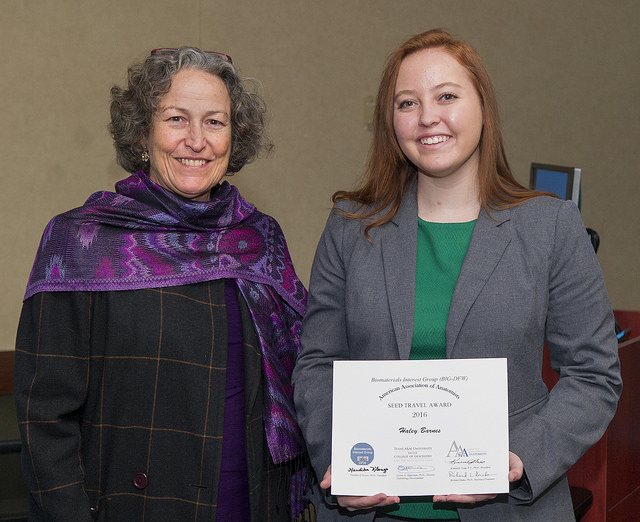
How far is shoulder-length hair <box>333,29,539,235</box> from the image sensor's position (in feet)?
5.94

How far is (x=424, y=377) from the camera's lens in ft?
5.11

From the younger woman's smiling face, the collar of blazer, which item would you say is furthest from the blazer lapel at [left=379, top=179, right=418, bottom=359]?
the younger woman's smiling face

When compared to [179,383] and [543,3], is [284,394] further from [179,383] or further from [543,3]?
[543,3]

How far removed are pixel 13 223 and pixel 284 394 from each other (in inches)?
94.8

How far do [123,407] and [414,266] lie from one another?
2.59 ft

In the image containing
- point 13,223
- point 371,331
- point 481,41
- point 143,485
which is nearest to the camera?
point 371,331

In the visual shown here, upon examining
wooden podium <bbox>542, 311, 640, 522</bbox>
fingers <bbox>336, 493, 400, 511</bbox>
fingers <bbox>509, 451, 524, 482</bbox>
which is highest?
fingers <bbox>509, 451, 524, 482</bbox>

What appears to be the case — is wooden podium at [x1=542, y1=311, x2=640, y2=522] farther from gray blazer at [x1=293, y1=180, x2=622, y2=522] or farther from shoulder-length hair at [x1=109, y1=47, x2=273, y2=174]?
shoulder-length hair at [x1=109, y1=47, x2=273, y2=174]

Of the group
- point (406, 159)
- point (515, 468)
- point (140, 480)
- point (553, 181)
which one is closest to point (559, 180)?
Answer: point (553, 181)

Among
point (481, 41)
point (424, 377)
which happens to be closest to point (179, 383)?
point (424, 377)

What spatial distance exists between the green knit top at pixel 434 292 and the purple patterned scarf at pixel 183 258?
1.55ft

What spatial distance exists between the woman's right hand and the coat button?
49cm

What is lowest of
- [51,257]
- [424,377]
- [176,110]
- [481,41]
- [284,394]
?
[284,394]

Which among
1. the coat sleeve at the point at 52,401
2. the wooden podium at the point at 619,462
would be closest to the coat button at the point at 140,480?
the coat sleeve at the point at 52,401
